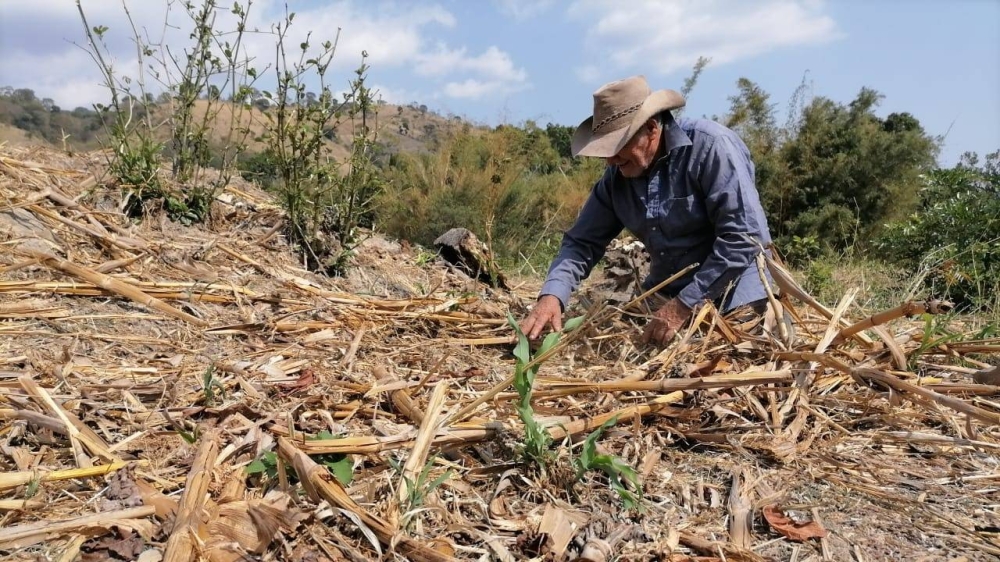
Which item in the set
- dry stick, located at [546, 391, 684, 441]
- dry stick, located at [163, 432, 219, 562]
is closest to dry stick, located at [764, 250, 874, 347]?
dry stick, located at [546, 391, 684, 441]

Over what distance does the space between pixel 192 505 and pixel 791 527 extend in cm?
133

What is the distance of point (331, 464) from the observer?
161 cm

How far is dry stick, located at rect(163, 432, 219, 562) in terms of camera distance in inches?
52.7

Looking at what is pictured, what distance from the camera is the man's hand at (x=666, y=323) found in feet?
8.07

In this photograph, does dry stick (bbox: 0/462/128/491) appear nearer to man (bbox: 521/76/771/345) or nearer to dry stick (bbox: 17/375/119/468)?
dry stick (bbox: 17/375/119/468)

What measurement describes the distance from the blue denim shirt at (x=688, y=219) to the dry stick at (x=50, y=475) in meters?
1.83

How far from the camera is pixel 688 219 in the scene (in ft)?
10.0

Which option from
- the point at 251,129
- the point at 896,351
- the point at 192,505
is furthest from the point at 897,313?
the point at 251,129

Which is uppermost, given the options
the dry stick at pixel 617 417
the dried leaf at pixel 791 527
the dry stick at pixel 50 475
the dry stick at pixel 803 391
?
the dry stick at pixel 803 391

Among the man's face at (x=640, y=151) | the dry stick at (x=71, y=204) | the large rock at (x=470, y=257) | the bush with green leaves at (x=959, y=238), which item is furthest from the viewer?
the large rock at (x=470, y=257)

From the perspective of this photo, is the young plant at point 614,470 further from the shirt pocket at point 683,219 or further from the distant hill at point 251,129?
the distant hill at point 251,129

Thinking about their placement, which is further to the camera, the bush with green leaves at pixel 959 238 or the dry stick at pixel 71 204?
the bush with green leaves at pixel 959 238

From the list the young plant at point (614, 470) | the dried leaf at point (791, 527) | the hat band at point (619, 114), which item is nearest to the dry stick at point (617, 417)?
the young plant at point (614, 470)

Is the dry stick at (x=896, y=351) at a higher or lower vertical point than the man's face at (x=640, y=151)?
lower
